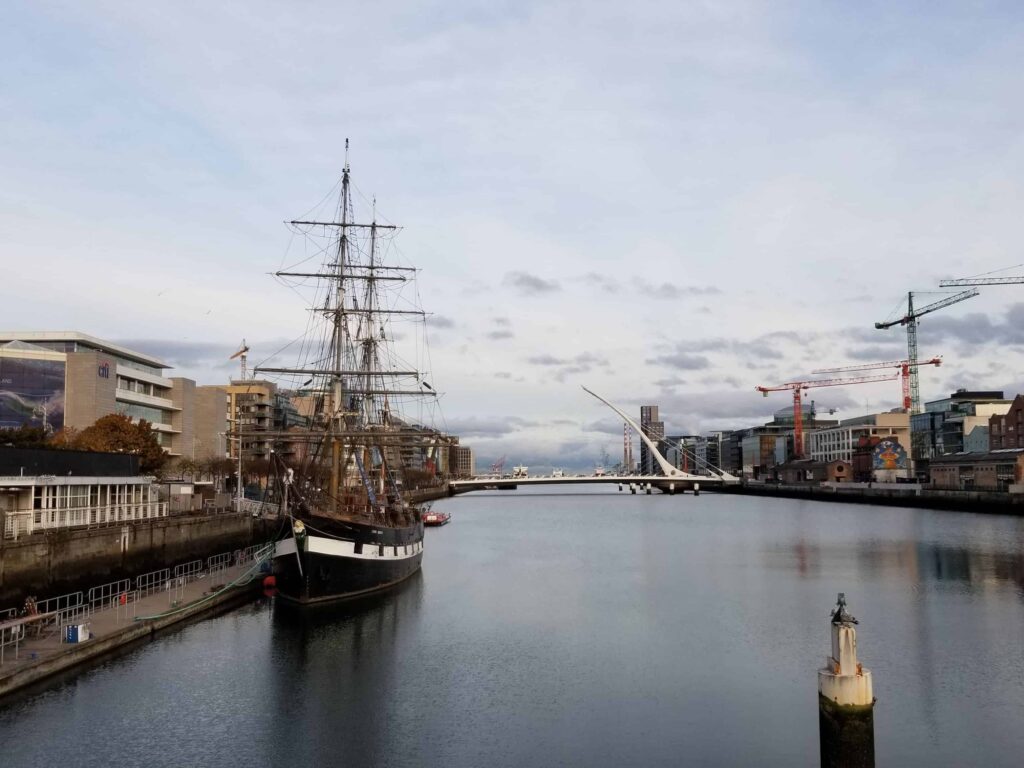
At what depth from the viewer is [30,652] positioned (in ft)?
76.5

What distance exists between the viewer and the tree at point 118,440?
5775 centimetres

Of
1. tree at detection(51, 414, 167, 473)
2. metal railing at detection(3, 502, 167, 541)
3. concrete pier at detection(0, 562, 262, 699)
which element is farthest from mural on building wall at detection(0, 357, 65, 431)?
concrete pier at detection(0, 562, 262, 699)

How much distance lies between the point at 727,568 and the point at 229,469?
60343mm

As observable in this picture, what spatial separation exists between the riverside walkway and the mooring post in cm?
1922

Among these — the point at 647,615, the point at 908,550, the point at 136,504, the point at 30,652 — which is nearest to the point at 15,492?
the point at 136,504

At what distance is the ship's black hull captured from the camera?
38.4m

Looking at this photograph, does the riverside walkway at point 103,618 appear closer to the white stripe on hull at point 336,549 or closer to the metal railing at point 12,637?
the metal railing at point 12,637

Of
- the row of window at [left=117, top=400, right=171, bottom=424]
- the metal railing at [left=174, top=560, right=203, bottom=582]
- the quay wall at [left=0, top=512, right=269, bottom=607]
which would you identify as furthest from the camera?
the row of window at [left=117, top=400, right=171, bottom=424]

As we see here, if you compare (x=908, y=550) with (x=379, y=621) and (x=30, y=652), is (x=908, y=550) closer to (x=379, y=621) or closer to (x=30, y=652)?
(x=379, y=621)

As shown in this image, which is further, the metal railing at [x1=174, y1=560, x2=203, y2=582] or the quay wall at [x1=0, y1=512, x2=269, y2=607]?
the metal railing at [x1=174, y1=560, x2=203, y2=582]

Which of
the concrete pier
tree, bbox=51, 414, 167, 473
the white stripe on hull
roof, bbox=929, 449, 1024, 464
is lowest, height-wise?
the concrete pier

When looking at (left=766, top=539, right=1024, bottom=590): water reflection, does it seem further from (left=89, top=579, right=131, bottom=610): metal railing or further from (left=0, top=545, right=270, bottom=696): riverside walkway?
(left=89, top=579, right=131, bottom=610): metal railing

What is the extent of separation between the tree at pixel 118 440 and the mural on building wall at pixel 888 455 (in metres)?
129

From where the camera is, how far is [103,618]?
2905 cm
